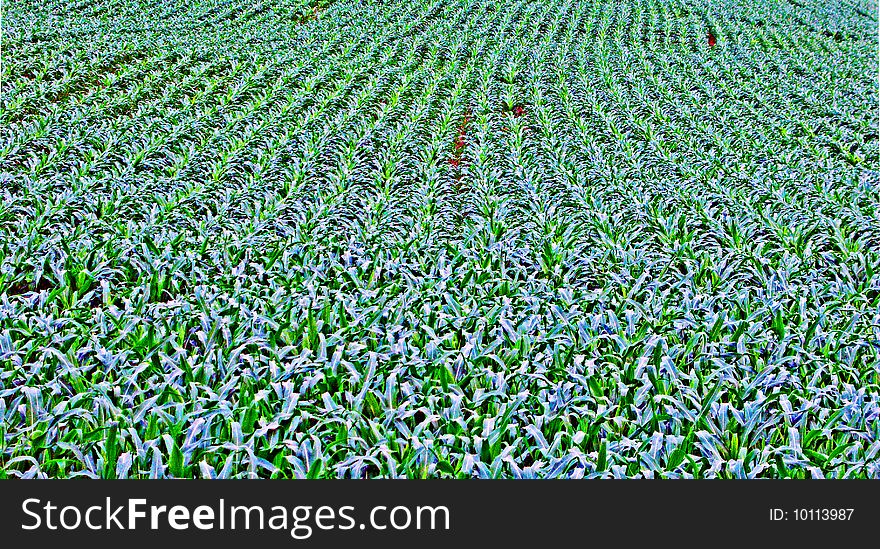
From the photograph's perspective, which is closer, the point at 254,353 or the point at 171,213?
the point at 254,353

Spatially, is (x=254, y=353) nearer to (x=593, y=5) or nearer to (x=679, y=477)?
(x=679, y=477)

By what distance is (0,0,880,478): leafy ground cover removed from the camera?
8.64 feet

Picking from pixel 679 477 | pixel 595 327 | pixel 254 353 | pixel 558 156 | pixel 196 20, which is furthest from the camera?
pixel 196 20

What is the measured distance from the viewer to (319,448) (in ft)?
8.24

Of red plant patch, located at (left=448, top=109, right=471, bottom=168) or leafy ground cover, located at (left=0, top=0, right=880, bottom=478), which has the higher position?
red plant patch, located at (left=448, top=109, right=471, bottom=168)

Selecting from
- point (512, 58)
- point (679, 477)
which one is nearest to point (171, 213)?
point (679, 477)

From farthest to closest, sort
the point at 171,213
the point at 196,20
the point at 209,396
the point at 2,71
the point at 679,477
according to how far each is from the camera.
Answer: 1. the point at 196,20
2. the point at 2,71
3. the point at 171,213
4. the point at 209,396
5. the point at 679,477

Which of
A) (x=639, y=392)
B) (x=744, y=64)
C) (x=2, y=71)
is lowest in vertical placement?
(x=639, y=392)

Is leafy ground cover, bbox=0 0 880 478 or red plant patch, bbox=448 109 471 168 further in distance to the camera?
red plant patch, bbox=448 109 471 168

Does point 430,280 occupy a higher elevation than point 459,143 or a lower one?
lower

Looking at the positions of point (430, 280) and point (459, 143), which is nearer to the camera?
point (430, 280)

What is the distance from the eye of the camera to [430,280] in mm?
4043

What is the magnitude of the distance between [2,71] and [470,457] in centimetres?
1004

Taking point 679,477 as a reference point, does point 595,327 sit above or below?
above
